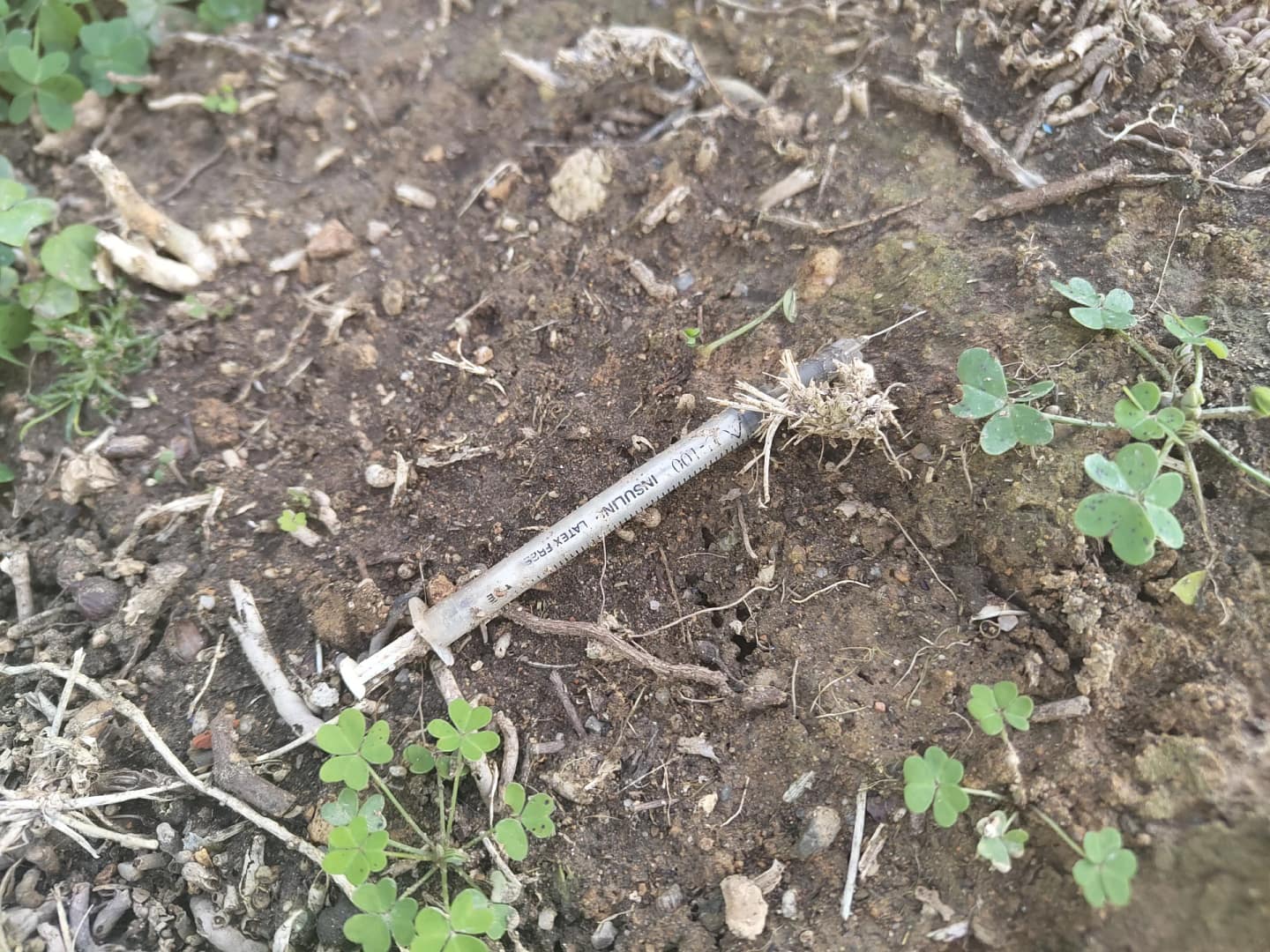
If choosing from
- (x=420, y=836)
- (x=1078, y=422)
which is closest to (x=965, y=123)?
(x=1078, y=422)

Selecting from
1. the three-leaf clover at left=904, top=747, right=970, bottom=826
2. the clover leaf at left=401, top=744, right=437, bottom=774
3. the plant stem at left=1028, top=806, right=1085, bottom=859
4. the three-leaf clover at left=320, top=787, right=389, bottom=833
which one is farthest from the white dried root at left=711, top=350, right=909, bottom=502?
the three-leaf clover at left=320, top=787, right=389, bottom=833

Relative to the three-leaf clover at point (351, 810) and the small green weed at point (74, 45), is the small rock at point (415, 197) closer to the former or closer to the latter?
the small green weed at point (74, 45)

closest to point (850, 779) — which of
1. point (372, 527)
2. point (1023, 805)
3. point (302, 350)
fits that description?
point (1023, 805)

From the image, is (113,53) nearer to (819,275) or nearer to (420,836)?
(819,275)

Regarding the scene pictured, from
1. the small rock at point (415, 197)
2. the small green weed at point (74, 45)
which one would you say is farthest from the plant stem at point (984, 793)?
the small green weed at point (74, 45)

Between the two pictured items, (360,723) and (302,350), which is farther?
(302,350)

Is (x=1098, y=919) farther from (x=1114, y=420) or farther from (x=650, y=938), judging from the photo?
(x=1114, y=420)

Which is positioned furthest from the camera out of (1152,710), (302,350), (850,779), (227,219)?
(227,219)
